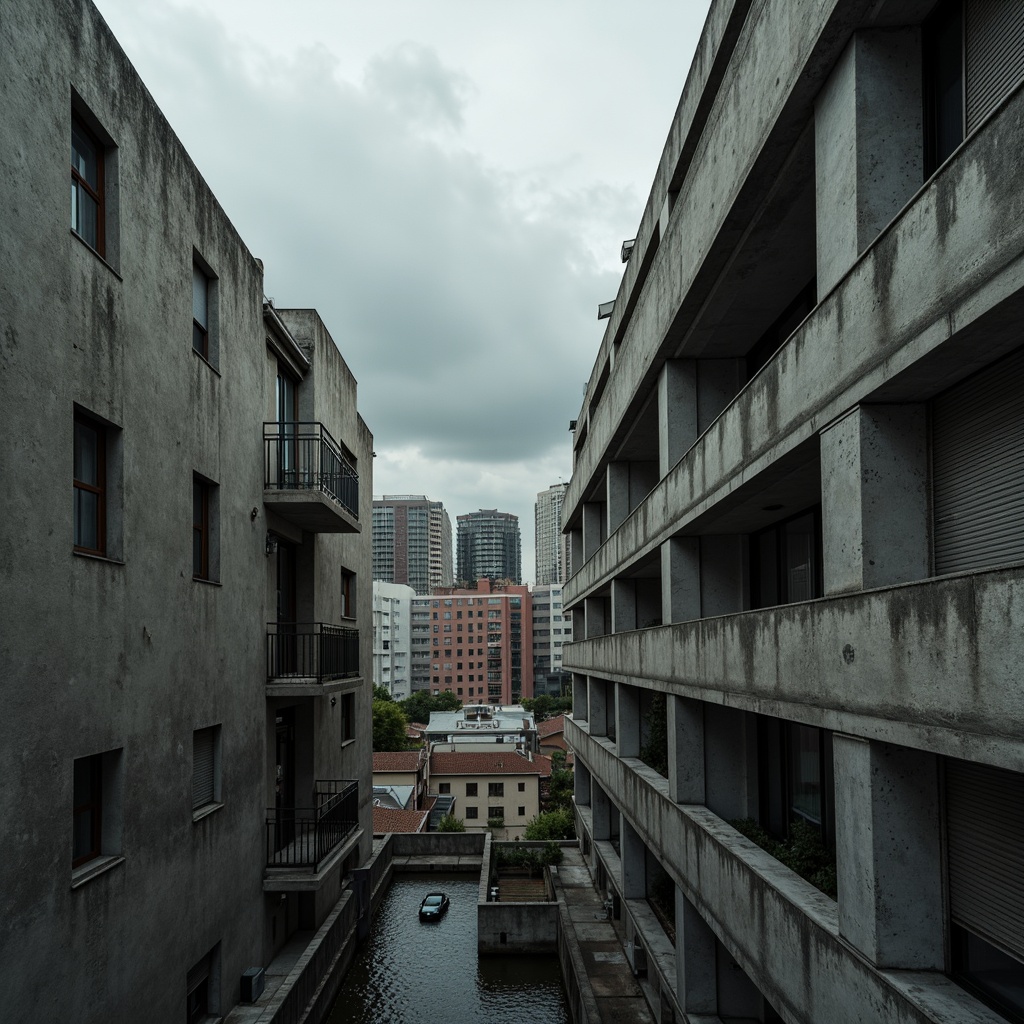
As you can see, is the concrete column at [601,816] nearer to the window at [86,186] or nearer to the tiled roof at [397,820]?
the tiled roof at [397,820]

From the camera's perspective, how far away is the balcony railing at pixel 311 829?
52.4ft

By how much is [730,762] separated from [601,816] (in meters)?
12.7

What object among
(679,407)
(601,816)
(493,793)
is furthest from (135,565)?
(493,793)

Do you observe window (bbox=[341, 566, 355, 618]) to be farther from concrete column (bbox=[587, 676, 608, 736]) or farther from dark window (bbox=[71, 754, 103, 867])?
dark window (bbox=[71, 754, 103, 867])

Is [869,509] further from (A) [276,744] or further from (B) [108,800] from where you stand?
(A) [276,744]

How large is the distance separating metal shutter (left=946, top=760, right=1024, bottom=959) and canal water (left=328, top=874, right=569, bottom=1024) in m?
14.7

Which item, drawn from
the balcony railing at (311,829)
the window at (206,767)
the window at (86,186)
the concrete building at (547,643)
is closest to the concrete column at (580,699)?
the balcony railing at (311,829)

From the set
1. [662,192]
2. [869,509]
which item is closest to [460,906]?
[662,192]

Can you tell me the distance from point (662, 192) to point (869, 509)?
31.4 ft

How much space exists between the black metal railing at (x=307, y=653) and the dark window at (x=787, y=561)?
779 centimetres

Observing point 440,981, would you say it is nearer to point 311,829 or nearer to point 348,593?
point 311,829

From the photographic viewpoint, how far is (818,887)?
9312mm

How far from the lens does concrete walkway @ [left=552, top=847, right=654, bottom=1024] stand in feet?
54.0

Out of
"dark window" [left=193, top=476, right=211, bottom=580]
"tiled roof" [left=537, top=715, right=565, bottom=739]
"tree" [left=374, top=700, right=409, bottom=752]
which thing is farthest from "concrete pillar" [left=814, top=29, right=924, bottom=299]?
"tiled roof" [left=537, top=715, right=565, bottom=739]
